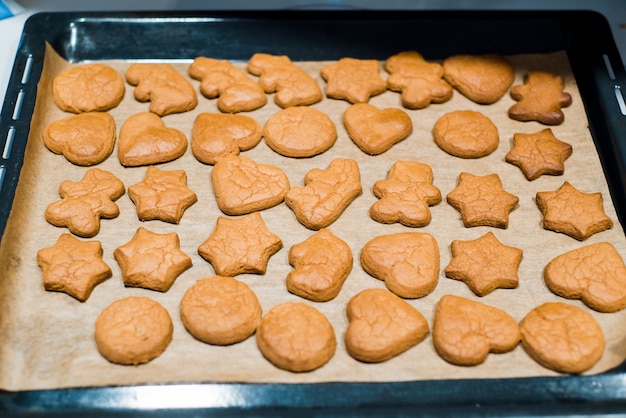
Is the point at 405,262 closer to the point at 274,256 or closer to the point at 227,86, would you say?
the point at 274,256

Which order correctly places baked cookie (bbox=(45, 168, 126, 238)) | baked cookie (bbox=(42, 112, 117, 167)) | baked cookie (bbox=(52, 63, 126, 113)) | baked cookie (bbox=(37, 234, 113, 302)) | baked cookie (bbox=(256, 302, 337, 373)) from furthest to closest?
baked cookie (bbox=(52, 63, 126, 113)) < baked cookie (bbox=(42, 112, 117, 167)) < baked cookie (bbox=(45, 168, 126, 238)) < baked cookie (bbox=(37, 234, 113, 302)) < baked cookie (bbox=(256, 302, 337, 373))

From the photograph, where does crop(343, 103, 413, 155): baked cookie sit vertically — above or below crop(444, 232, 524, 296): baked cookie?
above

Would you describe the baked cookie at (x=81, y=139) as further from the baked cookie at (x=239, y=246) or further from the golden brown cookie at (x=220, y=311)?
the golden brown cookie at (x=220, y=311)

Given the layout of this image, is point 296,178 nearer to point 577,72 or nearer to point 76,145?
point 76,145

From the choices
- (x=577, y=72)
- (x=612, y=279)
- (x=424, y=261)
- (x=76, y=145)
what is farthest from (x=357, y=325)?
(x=577, y=72)

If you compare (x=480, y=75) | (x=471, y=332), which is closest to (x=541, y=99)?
(x=480, y=75)

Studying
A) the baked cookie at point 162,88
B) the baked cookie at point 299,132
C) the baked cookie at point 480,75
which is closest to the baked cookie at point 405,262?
the baked cookie at point 299,132

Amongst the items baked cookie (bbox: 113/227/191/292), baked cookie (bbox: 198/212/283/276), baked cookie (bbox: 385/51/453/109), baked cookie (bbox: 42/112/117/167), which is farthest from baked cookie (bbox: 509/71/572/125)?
baked cookie (bbox: 42/112/117/167)

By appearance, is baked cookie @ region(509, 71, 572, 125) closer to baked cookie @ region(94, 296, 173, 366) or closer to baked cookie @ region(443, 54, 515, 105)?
baked cookie @ region(443, 54, 515, 105)

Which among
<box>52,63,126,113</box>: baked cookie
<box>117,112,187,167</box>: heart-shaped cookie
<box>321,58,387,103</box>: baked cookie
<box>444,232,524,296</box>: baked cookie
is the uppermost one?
<box>321,58,387,103</box>: baked cookie
